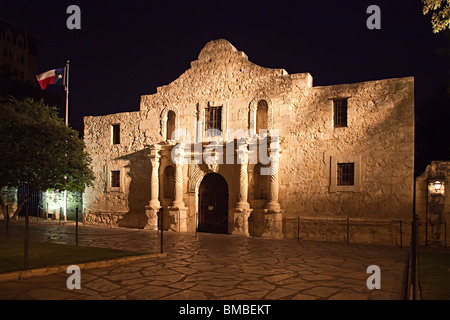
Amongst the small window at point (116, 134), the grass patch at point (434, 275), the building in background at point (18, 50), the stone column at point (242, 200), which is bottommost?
the grass patch at point (434, 275)

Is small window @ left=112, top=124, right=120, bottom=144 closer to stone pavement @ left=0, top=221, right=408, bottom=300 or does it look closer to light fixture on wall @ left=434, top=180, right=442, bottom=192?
stone pavement @ left=0, top=221, right=408, bottom=300

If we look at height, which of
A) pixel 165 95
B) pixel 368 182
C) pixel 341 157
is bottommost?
pixel 368 182

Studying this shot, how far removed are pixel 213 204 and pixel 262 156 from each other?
3321 mm

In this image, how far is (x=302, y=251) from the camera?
468 inches

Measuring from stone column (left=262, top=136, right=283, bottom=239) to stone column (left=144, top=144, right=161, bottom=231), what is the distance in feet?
18.2

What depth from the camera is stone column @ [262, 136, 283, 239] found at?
50.4 ft

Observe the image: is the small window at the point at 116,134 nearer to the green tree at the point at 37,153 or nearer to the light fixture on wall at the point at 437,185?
the green tree at the point at 37,153

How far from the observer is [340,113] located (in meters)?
15.4

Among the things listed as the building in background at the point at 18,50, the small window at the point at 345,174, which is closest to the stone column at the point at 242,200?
the small window at the point at 345,174

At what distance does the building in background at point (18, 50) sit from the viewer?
55938 mm

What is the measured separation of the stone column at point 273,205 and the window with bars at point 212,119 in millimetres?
3141
